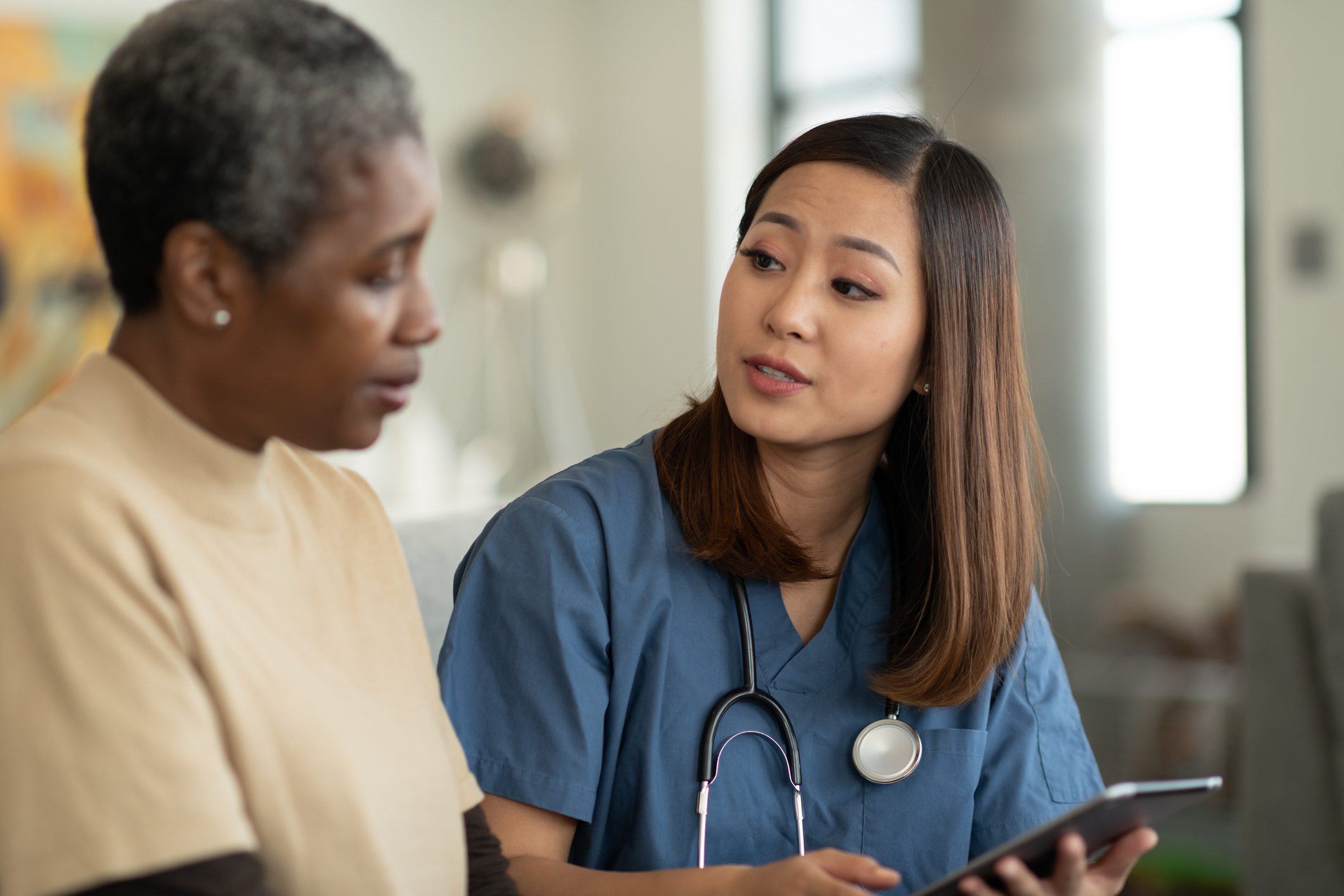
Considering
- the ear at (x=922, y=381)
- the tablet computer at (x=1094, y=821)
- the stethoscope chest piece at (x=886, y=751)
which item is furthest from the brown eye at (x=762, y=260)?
the tablet computer at (x=1094, y=821)

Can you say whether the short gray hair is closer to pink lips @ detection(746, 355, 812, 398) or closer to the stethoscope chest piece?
pink lips @ detection(746, 355, 812, 398)

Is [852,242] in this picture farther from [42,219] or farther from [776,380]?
[42,219]

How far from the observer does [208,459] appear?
646 millimetres

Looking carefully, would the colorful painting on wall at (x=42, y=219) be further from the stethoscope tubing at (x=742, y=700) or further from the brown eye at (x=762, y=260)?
the stethoscope tubing at (x=742, y=700)

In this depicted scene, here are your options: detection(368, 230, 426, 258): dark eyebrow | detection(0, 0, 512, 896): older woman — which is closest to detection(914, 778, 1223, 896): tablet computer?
detection(0, 0, 512, 896): older woman

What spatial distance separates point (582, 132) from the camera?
5.35m

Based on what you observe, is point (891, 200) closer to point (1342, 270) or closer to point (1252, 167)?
point (1342, 270)

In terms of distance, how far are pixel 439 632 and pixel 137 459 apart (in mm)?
728

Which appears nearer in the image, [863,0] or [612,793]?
[612,793]

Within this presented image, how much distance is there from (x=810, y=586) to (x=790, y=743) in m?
0.20

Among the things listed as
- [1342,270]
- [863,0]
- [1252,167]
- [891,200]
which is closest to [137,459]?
[891,200]

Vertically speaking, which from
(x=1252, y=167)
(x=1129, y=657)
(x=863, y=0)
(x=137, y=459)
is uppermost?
(x=863, y=0)

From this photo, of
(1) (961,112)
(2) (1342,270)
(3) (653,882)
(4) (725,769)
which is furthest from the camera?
(2) (1342,270)

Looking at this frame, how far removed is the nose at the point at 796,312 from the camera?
1192 mm
